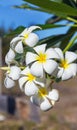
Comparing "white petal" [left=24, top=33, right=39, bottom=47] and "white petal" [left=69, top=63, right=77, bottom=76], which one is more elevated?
"white petal" [left=24, top=33, right=39, bottom=47]

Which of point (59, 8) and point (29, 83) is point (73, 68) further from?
point (59, 8)

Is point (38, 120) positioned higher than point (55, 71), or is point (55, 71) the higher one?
point (55, 71)

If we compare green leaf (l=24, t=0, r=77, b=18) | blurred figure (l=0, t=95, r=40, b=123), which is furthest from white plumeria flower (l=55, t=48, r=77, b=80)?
blurred figure (l=0, t=95, r=40, b=123)

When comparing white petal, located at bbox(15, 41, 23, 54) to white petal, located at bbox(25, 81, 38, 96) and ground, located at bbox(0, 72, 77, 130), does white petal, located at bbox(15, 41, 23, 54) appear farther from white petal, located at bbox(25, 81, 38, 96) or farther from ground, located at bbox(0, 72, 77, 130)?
ground, located at bbox(0, 72, 77, 130)

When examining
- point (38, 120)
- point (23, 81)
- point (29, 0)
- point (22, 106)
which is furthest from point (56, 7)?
point (22, 106)

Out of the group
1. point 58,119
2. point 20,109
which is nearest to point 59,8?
point 58,119

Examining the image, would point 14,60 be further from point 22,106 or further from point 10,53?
point 22,106

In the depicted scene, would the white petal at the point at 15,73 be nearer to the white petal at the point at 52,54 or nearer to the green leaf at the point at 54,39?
the white petal at the point at 52,54
